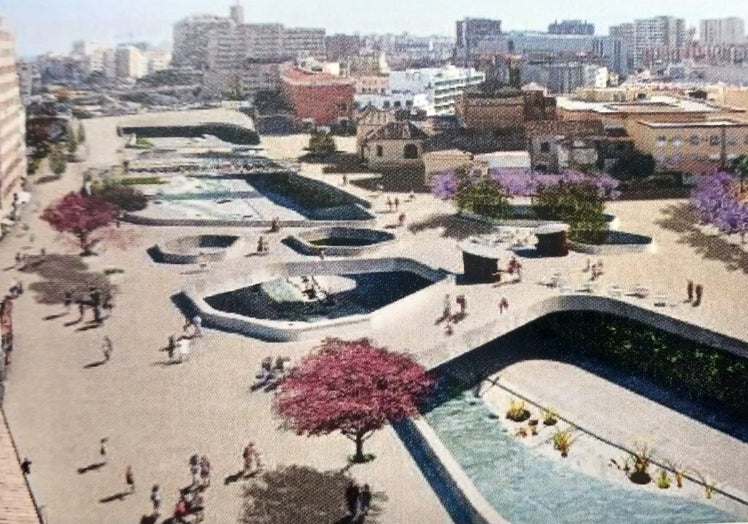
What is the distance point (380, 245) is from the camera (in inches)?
408

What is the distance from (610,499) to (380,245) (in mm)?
3976

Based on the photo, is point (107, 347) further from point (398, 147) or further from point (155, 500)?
point (398, 147)

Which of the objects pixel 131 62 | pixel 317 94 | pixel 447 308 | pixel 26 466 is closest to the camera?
pixel 26 466

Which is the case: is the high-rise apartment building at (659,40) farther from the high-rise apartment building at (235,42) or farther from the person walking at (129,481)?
the person walking at (129,481)

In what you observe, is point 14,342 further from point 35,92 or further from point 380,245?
point 380,245

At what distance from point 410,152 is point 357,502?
4.00m

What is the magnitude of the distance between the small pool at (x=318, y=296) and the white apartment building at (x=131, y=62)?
7.50 ft

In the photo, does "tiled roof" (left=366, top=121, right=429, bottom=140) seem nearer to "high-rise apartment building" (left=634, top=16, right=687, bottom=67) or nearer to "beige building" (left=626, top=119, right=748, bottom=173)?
"beige building" (left=626, top=119, right=748, bottom=173)

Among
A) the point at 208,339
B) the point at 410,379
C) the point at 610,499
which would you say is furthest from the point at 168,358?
the point at 610,499

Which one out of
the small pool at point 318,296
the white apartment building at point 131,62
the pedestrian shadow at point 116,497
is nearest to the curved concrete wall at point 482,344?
the small pool at point 318,296

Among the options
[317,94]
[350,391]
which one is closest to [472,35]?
[317,94]

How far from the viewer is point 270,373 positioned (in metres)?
7.96

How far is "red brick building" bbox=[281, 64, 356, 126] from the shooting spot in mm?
9008

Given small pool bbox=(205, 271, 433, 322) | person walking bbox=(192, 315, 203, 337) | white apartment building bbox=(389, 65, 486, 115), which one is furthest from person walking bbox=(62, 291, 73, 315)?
white apartment building bbox=(389, 65, 486, 115)
